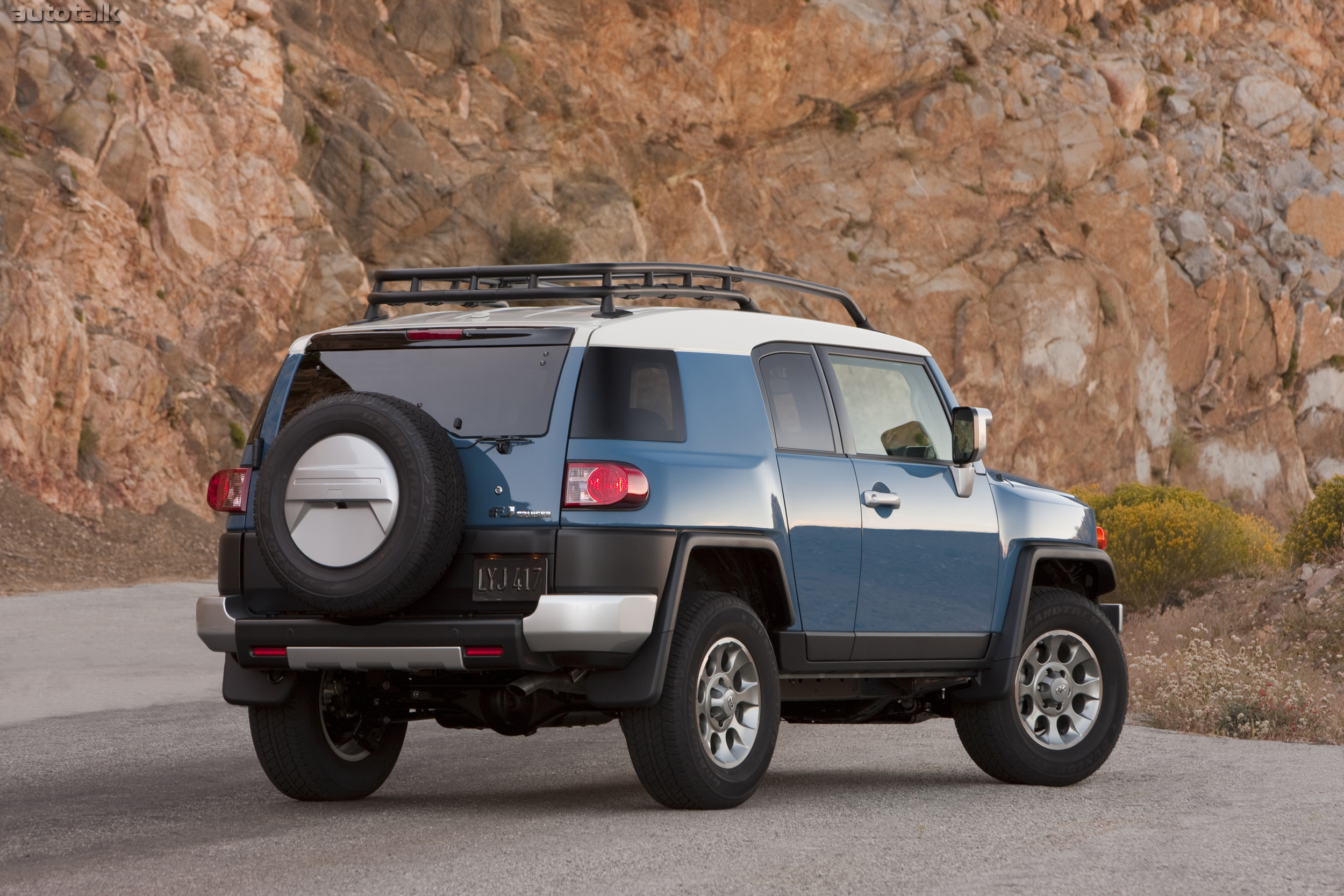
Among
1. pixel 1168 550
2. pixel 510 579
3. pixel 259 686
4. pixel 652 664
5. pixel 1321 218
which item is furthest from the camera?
pixel 1321 218

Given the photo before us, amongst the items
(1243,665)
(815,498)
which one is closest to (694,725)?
(815,498)

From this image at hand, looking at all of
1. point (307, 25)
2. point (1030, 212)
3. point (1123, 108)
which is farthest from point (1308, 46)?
point (307, 25)

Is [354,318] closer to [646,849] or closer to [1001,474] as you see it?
[1001,474]

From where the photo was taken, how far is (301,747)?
24.6ft

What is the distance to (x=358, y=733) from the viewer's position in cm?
794

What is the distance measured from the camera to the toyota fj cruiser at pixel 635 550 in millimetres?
6523

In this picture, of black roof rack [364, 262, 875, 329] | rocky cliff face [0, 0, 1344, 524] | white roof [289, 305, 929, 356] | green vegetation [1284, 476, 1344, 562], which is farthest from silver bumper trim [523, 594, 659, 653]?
rocky cliff face [0, 0, 1344, 524]

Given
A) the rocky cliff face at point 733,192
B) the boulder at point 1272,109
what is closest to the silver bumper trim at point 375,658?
the rocky cliff face at point 733,192

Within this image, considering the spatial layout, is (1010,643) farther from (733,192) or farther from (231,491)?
(733,192)

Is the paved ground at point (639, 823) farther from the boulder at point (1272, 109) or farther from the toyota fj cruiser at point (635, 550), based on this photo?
the boulder at point (1272, 109)

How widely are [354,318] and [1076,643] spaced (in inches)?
1152

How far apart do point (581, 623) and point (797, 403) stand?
1.86 m

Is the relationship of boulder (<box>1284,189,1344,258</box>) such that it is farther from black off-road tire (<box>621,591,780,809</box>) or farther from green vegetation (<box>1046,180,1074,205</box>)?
black off-road tire (<box>621,591,780,809</box>)

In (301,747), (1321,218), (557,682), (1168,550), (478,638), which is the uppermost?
(1321,218)
